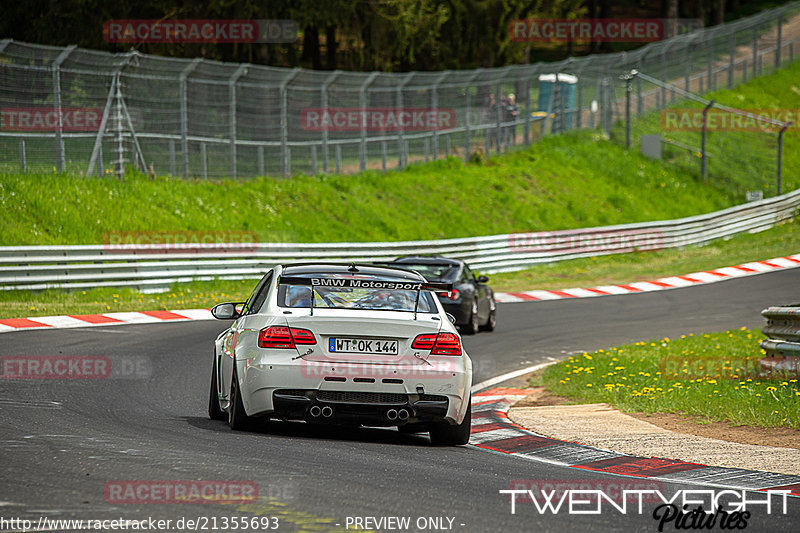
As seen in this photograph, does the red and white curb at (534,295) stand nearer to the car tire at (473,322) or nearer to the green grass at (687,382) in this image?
the car tire at (473,322)

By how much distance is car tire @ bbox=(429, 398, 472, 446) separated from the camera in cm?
898

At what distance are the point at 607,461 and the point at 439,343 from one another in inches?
59.1

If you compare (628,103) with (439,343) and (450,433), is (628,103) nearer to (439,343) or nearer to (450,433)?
(450,433)

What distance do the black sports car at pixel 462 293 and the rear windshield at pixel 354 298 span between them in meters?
9.11

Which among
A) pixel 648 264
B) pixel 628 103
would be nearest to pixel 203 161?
pixel 648 264

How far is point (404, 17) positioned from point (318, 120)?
12.5 metres

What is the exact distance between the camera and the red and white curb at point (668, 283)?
26781 millimetres

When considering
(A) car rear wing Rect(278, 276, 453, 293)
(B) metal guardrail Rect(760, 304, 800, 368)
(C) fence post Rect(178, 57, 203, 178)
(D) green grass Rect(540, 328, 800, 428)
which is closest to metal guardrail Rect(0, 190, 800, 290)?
(C) fence post Rect(178, 57, 203, 178)

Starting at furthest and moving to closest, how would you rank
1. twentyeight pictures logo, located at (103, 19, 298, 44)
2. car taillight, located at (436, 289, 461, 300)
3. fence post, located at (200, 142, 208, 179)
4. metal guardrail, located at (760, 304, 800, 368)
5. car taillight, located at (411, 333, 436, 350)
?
twentyeight pictures logo, located at (103, 19, 298, 44) < fence post, located at (200, 142, 208, 179) < car taillight, located at (436, 289, 461, 300) < metal guardrail, located at (760, 304, 800, 368) < car taillight, located at (411, 333, 436, 350)

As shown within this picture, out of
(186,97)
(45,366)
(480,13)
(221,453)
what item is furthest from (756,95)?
(221,453)

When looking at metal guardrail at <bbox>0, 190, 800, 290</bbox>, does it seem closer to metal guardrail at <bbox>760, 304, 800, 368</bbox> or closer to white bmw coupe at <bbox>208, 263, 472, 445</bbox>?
white bmw coupe at <bbox>208, 263, 472, 445</bbox>

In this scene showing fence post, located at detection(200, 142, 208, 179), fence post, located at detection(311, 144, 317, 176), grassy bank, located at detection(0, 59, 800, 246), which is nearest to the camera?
grassy bank, located at detection(0, 59, 800, 246)

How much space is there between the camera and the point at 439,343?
28.5ft

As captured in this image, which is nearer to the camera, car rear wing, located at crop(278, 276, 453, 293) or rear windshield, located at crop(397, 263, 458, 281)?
car rear wing, located at crop(278, 276, 453, 293)
